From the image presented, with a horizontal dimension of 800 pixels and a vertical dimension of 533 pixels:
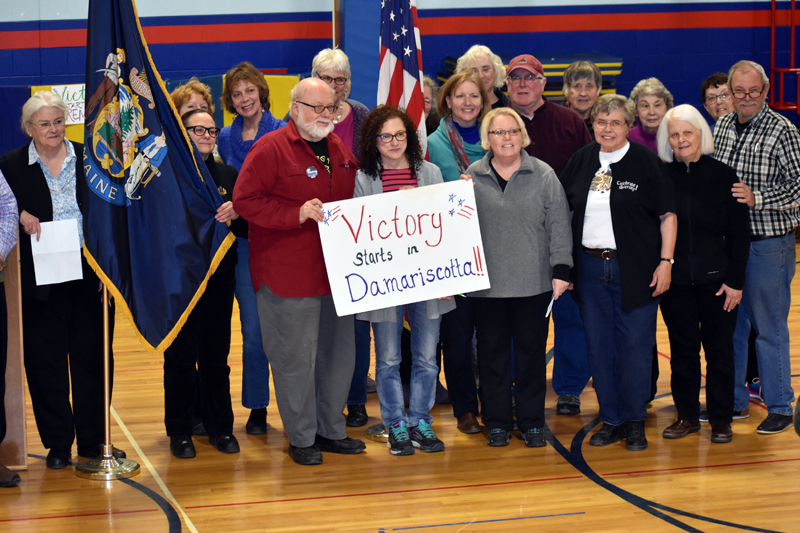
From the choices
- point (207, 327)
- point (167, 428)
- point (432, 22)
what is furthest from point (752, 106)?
point (432, 22)

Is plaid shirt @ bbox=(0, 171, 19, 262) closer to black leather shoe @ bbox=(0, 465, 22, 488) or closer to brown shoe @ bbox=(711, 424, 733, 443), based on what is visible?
black leather shoe @ bbox=(0, 465, 22, 488)

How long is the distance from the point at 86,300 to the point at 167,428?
2.36 ft

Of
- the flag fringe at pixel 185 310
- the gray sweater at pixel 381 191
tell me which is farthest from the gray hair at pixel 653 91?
the flag fringe at pixel 185 310

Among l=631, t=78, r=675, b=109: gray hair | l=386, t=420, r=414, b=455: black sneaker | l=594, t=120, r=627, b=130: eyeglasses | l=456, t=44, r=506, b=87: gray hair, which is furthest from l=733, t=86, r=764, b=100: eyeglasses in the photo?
l=386, t=420, r=414, b=455: black sneaker

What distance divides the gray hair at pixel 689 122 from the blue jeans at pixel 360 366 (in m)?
1.64

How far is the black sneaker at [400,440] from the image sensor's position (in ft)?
12.6

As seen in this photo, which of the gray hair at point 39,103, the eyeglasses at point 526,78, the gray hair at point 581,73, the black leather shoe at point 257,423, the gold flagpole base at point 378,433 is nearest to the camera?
the gray hair at point 39,103

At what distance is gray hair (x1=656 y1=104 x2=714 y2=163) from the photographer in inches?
148

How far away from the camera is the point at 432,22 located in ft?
29.0

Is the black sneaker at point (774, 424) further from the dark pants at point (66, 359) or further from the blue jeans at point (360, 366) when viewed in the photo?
the dark pants at point (66, 359)

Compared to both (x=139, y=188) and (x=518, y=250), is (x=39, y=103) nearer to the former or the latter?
(x=139, y=188)

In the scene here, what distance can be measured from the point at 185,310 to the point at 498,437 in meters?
1.53

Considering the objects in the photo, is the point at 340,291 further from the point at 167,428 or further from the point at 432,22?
the point at 432,22

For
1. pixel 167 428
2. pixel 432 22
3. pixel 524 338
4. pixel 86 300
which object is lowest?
pixel 167 428
